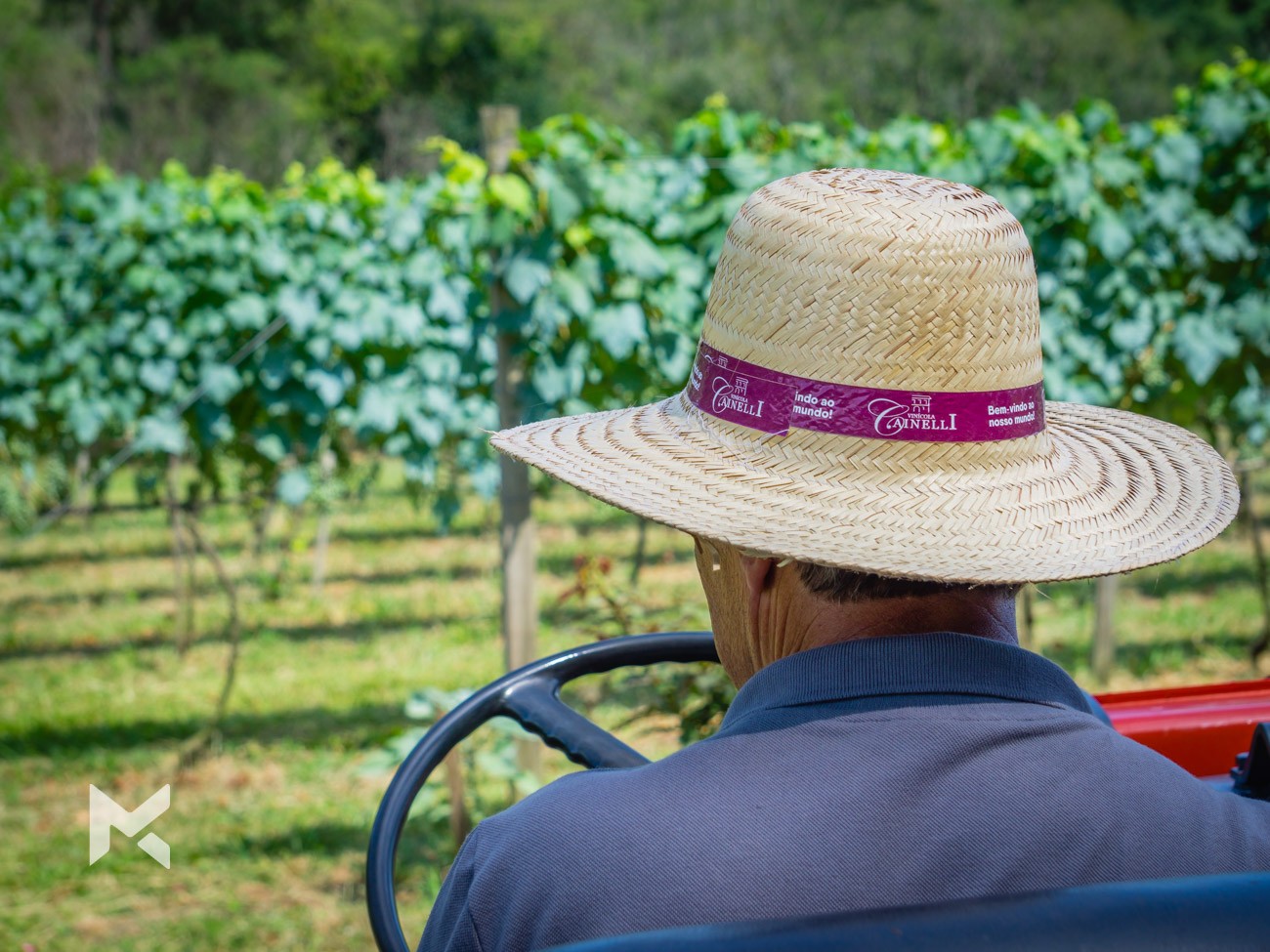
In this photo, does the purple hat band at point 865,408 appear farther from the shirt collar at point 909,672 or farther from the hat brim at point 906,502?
the shirt collar at point 909,672

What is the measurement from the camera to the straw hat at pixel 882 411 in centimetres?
110

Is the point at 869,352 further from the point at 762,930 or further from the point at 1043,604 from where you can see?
the point at 1043,604

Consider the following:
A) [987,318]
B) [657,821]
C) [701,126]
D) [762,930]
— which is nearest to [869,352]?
[987,318]

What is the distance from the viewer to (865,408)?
44.1 inches

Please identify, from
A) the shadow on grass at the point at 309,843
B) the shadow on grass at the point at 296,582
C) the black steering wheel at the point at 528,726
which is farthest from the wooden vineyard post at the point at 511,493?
the shadow on grass at the point at 296,582

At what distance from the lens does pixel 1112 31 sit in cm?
4278

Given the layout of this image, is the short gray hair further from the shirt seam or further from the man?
the shirt seam

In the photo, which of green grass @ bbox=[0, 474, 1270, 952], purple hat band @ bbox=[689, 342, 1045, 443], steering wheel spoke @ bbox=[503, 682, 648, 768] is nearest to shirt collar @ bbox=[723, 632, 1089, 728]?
purple hat band @ bbox=[689, 342, 1045, 443]

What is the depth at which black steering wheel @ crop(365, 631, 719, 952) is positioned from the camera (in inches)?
54.2

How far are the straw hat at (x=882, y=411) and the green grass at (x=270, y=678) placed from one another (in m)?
2.12

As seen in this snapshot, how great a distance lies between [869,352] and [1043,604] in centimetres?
639

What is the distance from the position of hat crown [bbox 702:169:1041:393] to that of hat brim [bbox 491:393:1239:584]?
0.09m

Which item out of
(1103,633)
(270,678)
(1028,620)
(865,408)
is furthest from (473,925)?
(270,678)

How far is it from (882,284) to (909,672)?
1.19 ft
